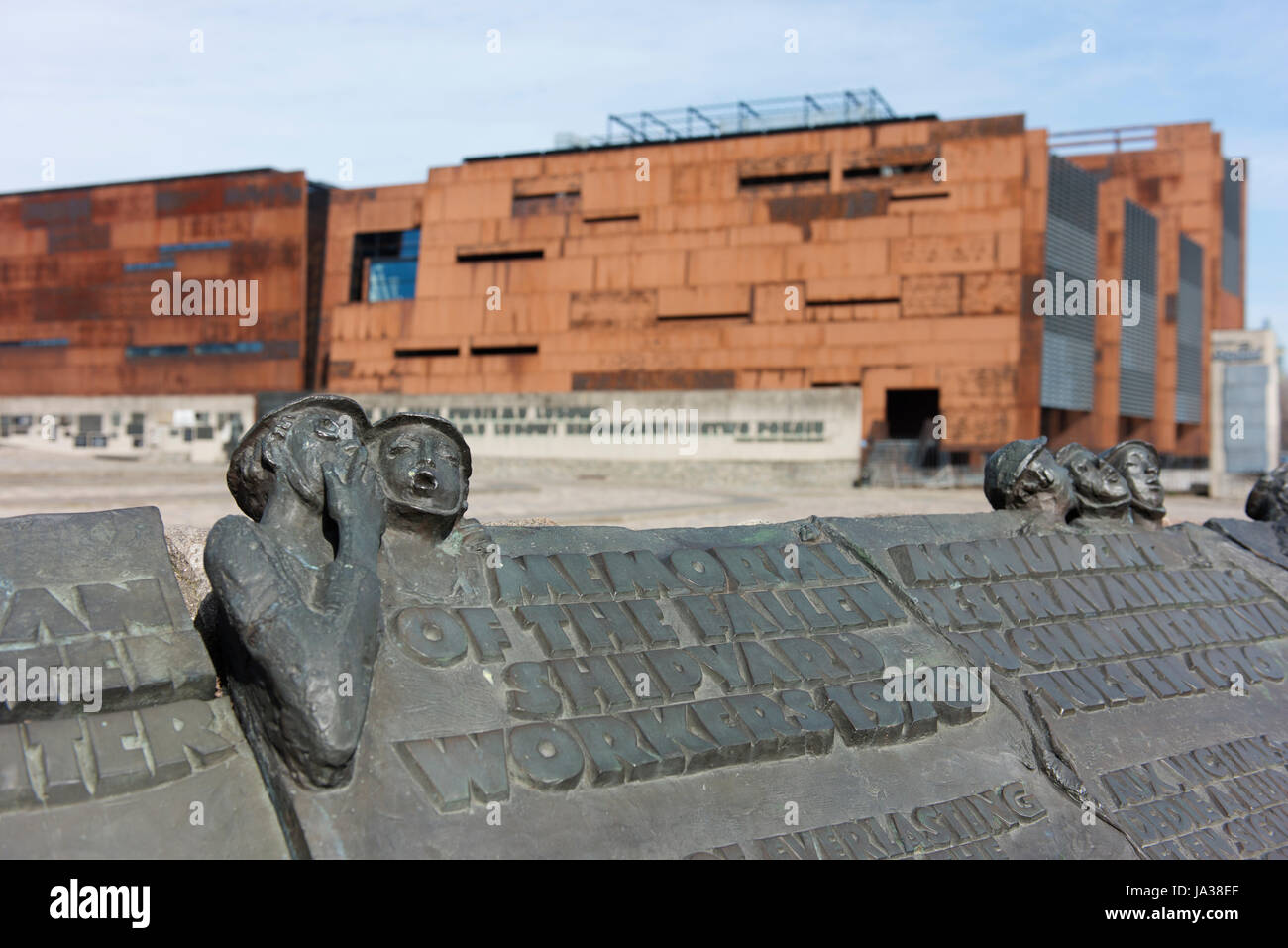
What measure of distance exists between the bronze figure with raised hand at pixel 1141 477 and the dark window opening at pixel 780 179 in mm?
22249

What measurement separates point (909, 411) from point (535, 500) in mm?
18330

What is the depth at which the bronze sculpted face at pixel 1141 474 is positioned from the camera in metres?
4.45

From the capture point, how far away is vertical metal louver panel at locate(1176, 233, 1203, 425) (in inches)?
1192

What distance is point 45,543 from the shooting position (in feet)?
8.09

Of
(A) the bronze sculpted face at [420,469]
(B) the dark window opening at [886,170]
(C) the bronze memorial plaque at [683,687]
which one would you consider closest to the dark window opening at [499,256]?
(B) the dark window opening at [886,170]

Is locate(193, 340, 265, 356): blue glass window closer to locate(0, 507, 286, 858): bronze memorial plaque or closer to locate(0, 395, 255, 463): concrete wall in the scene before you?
locate(0, 395, 255, 463): concrete wall

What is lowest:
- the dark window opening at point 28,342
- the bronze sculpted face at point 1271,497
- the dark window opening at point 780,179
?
the bronze sculpted face at point 1271,497

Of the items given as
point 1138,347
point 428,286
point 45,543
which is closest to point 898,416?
point 1138,347

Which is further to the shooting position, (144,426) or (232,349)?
(232,349)

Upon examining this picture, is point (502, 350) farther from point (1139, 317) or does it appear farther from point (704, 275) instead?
point (1139, 317)

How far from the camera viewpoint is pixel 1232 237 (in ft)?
116

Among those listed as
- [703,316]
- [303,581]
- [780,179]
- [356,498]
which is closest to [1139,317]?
[780,179]

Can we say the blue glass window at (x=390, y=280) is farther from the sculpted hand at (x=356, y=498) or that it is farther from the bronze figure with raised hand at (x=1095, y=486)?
the sculpted hand at (x=356, y=498)
